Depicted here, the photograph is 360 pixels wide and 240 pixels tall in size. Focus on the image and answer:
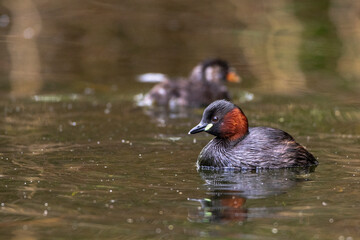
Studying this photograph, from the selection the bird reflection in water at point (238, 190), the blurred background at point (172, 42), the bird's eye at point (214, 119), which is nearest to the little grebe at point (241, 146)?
the bird's eye at point (214, 119)

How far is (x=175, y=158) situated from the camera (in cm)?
855

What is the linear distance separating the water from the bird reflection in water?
0.02 metres

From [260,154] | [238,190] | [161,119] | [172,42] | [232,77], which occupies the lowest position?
[238,190]

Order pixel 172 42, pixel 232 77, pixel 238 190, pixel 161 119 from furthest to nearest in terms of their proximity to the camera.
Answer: pixel 172 42 → pixel 232 77 → pixel 161 119 → pixel 238 190

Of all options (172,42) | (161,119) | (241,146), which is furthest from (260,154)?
(172,42)

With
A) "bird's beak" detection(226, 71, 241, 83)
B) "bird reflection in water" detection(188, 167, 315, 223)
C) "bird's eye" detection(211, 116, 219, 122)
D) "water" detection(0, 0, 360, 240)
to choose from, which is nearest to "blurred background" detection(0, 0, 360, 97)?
"water" detection(0, 0, 360, 240)

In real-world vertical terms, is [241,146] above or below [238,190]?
above

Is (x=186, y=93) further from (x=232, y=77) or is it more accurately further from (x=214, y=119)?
(x=214, y=119)

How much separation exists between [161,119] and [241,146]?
307 centimetres

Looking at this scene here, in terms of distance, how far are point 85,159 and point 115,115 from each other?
302 cm

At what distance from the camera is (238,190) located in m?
7.18

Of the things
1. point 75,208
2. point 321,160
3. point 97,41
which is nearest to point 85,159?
point 75,208

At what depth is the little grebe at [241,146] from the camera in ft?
27.1

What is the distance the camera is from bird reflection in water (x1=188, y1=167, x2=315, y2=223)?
6.30 meters
